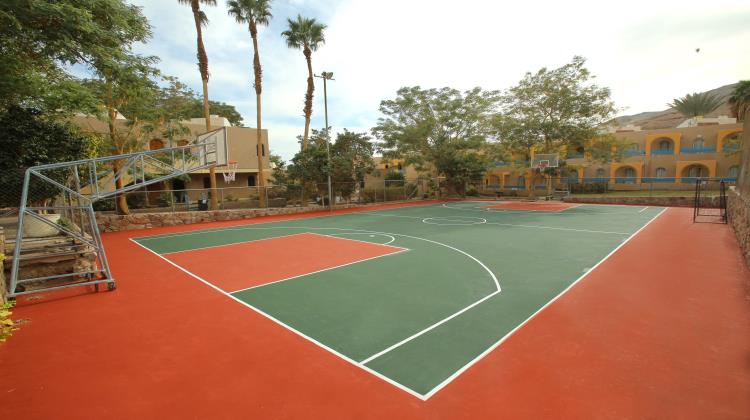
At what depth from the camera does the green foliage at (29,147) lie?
1052cm

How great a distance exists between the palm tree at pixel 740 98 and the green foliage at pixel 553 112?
28.3ft

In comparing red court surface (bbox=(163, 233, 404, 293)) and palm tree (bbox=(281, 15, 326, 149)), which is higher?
palm tree (bbox=(281, 15, 326, 149))

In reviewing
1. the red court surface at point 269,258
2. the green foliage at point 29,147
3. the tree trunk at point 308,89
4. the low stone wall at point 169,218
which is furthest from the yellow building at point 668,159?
the green foliage at point 29,147

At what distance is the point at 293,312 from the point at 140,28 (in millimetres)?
10835

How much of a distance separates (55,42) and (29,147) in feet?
15.4

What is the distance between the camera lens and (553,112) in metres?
29.0

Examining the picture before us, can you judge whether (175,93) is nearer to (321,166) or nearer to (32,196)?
(321,166)

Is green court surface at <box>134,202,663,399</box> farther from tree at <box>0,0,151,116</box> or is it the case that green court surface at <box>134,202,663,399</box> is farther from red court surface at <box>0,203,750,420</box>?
tree at <box>0,0,151,116</box>

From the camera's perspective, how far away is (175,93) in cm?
2184

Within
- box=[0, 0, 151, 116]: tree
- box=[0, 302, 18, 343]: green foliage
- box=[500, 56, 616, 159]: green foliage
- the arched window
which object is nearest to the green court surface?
box=[0, 302, 18, 343]: green foliage

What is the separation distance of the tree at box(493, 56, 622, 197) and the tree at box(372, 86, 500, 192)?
74.4 inches

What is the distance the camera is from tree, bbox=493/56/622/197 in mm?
27594

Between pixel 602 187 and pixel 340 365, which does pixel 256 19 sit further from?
pixel 602 187

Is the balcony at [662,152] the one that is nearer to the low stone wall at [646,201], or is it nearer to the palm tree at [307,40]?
the low stone wall at [646,201]
